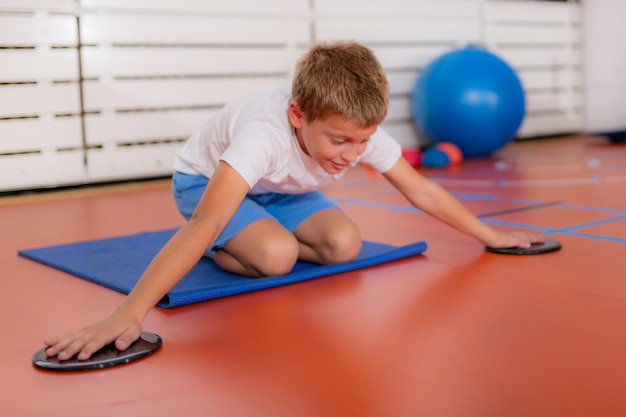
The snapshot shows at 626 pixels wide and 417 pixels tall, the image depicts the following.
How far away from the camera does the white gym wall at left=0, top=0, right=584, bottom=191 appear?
416 cm

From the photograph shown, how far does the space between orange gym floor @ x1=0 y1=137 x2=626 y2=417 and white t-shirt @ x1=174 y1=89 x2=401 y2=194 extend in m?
0.32

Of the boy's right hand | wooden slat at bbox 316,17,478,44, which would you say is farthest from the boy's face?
wooden slat at bbox 316,17,478,44

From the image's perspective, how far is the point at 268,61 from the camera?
5051mm

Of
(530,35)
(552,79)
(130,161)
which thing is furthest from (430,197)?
(552,79)

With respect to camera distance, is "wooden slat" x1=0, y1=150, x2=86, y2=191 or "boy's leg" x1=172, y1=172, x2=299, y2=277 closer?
"boy's leg" x1=172, y1=172, x2=299, y2=277

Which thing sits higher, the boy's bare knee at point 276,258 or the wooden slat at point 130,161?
the wooden slat at point 130,161

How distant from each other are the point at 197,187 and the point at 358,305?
0.71 m

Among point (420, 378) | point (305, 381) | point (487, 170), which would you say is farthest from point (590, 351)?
point (487, 170)

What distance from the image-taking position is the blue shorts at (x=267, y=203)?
88.7 inches

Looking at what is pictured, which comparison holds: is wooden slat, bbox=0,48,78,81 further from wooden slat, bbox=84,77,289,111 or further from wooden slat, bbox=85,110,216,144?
wooden slat, bbox=85,110,216,144

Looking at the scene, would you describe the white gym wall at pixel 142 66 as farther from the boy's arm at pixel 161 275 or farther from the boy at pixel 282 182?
the boy's arm at pixel 161 275

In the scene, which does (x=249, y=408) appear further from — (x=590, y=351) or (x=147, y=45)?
(x=147, y=45)

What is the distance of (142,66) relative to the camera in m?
4.54

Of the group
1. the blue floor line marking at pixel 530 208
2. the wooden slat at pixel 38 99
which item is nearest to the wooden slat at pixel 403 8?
the wooden slat at pixel 38 99
